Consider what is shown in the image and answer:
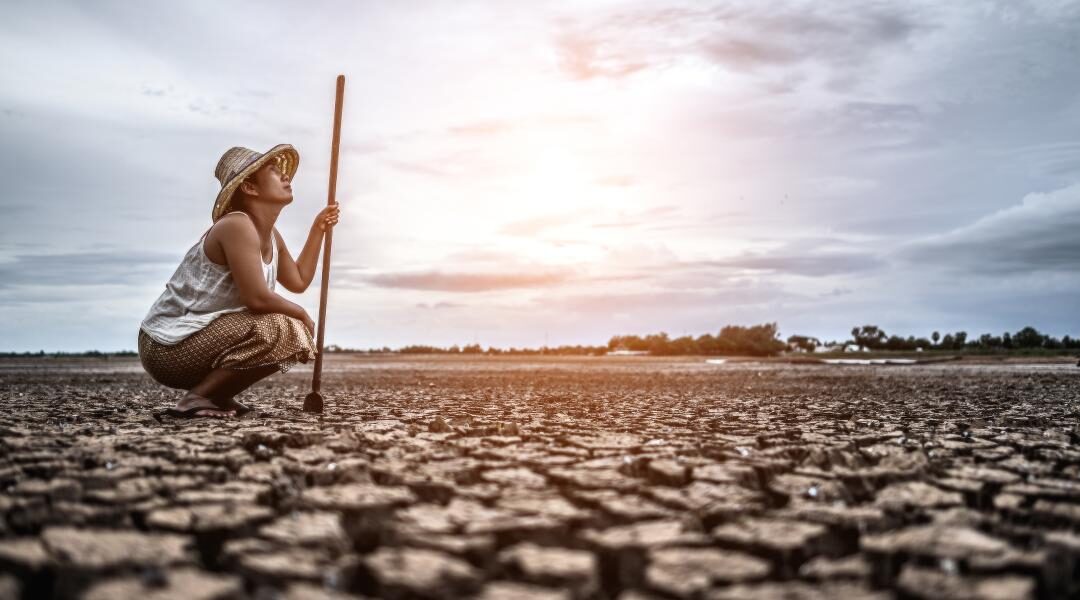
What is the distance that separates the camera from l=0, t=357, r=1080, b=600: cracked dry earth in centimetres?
177

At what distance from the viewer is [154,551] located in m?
1.95

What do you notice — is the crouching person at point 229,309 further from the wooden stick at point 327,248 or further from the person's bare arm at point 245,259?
the wooden stick at point 327,248

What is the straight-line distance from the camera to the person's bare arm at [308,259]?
223 inches

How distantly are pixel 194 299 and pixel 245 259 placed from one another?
23.0 inches

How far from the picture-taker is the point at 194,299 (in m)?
4.88

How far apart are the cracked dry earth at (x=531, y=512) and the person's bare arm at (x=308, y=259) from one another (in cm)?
141

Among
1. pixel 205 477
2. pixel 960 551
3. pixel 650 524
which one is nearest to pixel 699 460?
pixel 650 524

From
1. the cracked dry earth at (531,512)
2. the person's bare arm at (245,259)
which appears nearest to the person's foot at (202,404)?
the cracked dry earth at (531,512)

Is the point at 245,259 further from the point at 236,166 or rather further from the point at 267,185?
the point at 236,166

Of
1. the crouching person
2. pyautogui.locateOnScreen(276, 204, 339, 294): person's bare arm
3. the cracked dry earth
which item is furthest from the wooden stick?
the cracked dry earth

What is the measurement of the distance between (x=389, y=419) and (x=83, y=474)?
8.02 ft

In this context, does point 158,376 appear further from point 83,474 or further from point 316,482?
point 316,482

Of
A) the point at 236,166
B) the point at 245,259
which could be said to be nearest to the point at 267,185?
the point at 236,166

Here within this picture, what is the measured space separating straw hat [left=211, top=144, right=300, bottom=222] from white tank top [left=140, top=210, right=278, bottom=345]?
0.69ft
